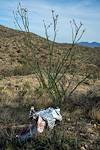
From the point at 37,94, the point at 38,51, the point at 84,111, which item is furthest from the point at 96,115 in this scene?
the point at 38,51

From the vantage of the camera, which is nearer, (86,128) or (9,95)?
(86,128)

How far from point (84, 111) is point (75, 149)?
99.8 inches

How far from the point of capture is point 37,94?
39.8 feet

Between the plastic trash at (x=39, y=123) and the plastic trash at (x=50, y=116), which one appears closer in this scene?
the plastic trash at (x=39, y=123)

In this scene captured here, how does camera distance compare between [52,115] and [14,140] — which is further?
[52,115]

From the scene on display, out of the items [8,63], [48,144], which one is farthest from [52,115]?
[8,63]

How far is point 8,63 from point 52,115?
75.6ft

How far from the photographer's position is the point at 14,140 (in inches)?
268

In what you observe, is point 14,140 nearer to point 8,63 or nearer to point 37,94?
point 37,94

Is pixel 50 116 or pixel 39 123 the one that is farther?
pixel 50 116

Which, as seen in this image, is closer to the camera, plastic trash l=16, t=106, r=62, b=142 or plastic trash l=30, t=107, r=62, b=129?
plastic trash l=16, t=106, r=62, b=142

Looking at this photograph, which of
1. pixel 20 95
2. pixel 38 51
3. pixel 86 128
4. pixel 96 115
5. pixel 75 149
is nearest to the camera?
pixel 75 149

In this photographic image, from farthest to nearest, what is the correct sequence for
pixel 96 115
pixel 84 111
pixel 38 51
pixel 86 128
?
pixel 38 51, pixel 84 111, pixel 96 115, pixel 86 128

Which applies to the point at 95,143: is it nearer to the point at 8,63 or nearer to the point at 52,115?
the point at 52,115
